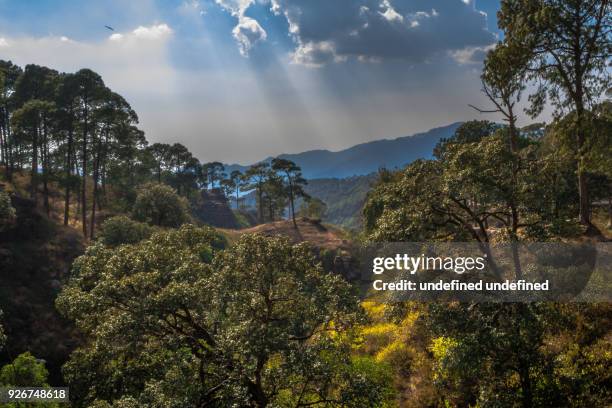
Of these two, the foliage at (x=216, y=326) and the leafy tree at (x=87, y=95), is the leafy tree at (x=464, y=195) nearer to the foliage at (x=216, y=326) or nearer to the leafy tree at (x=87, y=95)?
the foliage at (x=216, y=326)

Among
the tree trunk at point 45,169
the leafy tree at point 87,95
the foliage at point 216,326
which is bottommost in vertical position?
the foliage at point 216,326

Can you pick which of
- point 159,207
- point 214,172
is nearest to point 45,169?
point 159,207

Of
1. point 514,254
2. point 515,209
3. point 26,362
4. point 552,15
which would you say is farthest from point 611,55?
point 26,362

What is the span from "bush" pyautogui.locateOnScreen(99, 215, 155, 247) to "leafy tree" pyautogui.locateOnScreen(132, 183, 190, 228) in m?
8.13

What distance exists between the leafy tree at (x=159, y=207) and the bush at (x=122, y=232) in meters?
8.13

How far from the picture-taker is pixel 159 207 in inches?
1933

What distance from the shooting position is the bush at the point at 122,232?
37.8m

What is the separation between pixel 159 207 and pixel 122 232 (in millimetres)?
10996

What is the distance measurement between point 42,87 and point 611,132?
59151mm

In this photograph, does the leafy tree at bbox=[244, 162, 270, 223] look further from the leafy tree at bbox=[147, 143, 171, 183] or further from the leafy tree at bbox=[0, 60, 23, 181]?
the leafy tree at bbox=[0, 60, 23, 181]

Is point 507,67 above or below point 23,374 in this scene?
above

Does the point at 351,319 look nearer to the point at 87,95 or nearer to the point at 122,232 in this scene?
the point at 122,232

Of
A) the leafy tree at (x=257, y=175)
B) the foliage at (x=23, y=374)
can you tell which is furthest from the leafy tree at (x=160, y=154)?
the foliage at (x=23, y=374)

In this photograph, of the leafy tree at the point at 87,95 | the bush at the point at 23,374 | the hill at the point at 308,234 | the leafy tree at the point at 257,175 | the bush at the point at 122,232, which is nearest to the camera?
the bush at the point at 23,374
